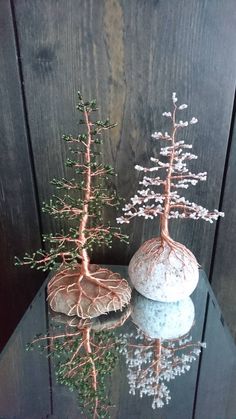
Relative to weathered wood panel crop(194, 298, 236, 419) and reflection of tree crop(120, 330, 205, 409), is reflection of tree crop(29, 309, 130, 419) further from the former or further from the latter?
weathered wood panel crop(194, 298, 236, 419)

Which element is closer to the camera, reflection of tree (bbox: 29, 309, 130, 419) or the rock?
reflection of tree (bbox: 29, 309, 130, 419)

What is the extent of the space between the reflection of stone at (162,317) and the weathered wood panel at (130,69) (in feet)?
0.80

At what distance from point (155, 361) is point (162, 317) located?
10 cm

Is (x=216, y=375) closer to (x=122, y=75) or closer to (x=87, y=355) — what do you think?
(x=87, y=355)

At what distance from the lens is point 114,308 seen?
71 centimetres

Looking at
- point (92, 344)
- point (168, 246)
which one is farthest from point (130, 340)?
point (168, 246)

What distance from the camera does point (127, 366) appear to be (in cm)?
61

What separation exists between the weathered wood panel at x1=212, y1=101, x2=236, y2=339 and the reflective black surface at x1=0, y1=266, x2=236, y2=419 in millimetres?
148

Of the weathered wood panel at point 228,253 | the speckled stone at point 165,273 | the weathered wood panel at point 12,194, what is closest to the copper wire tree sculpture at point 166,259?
the speckled stone at point 165,273

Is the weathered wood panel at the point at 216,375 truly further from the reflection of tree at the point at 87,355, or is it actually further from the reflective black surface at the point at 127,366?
the reflection of tree at the point at 87,355

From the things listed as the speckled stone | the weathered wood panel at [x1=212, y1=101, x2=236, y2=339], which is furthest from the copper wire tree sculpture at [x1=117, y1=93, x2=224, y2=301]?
the weathered wood panel at [x1=212, y1=101, x2=236, y2=339]

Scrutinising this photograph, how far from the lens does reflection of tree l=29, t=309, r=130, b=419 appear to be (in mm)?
552

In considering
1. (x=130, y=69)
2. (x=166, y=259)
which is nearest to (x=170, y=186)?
(x=166, y=259)

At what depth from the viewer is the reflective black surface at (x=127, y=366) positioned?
1.79ft
